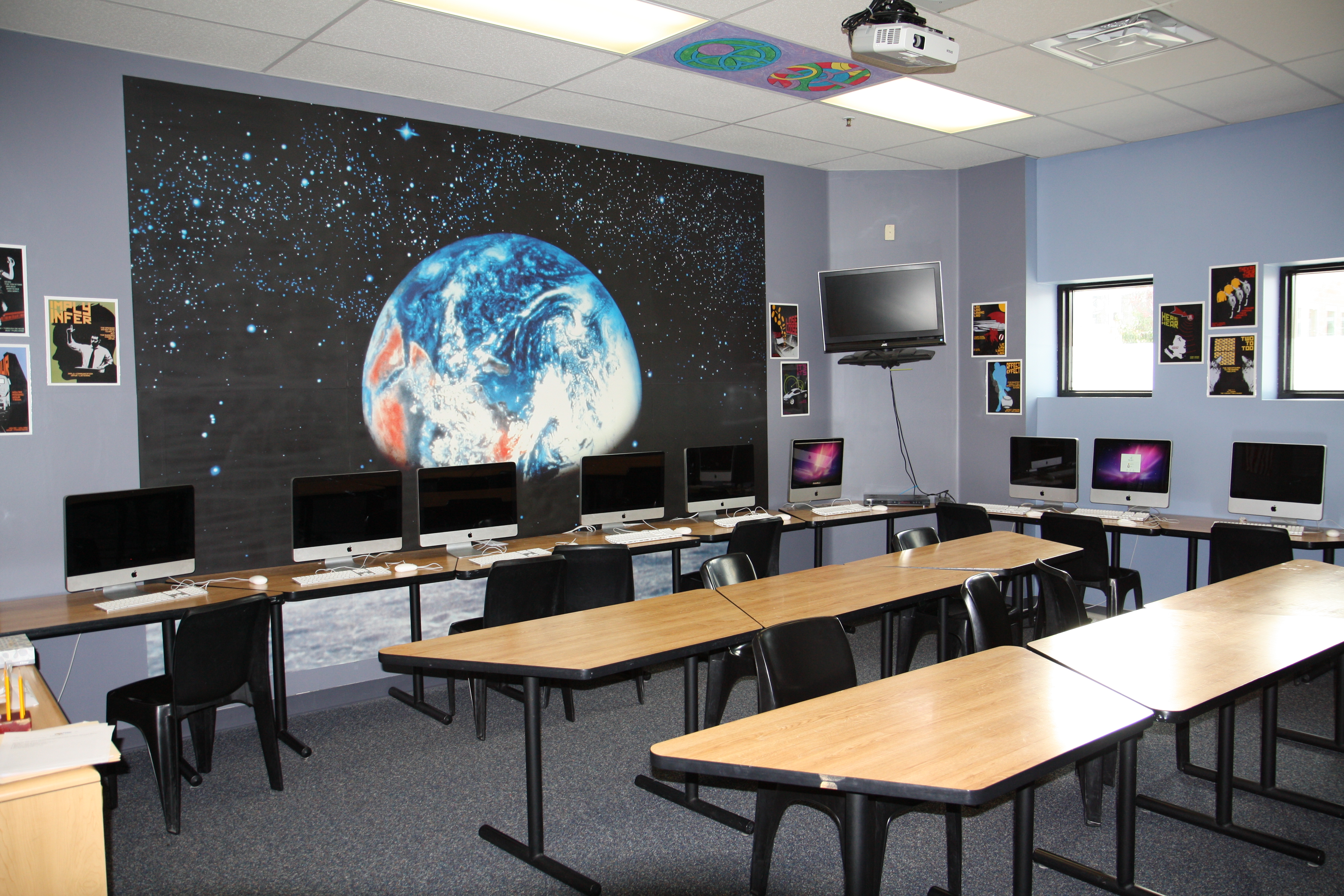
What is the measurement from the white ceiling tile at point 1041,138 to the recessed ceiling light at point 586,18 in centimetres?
271

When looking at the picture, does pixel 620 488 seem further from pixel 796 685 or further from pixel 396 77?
pixel 796 685

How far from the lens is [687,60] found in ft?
14.4

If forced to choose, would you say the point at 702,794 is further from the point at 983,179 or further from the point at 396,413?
the point at 983,179

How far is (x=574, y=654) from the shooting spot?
301 centimetres

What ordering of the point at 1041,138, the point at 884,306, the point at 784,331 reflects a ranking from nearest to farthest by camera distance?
the point at 1041,138
the point at 884,306
the point at 784,331

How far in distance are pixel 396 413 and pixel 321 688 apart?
1550mm

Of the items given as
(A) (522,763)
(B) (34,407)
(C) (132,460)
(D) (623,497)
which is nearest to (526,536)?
(D) (623,497)

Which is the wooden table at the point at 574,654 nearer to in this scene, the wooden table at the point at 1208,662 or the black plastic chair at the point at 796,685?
the black plastic chair at the point at 796,685

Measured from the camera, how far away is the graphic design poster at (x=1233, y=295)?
5.75 meters

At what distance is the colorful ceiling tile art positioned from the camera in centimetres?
413

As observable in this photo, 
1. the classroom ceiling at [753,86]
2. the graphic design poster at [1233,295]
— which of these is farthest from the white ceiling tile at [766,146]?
the graphic design poster at [1233,295]

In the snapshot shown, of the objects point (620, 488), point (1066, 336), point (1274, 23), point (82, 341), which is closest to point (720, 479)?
point (620, 488)

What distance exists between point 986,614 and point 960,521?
7.76 ft

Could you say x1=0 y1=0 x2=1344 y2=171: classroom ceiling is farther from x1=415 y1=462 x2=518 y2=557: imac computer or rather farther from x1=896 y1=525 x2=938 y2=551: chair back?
x1=896 y1=525 x2=938 y2=551: chair back
